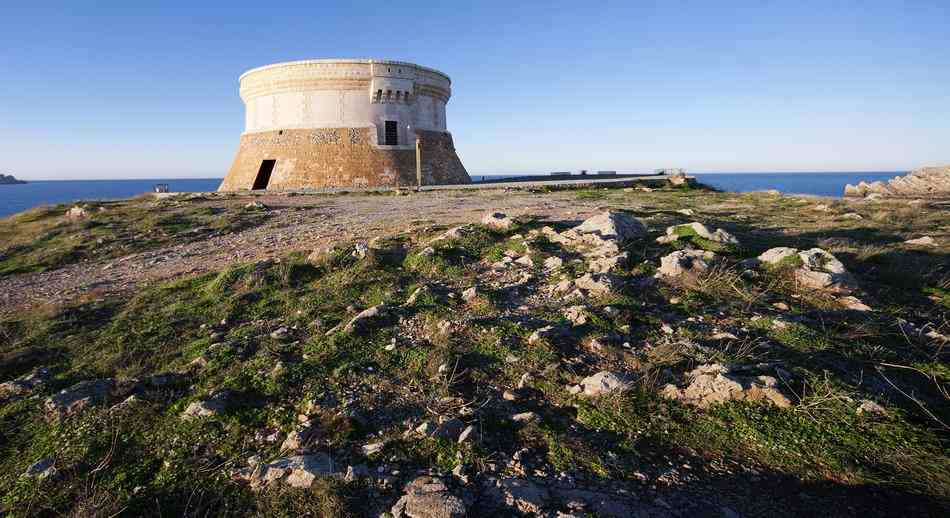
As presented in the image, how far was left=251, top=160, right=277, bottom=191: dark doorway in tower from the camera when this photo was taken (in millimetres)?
24761

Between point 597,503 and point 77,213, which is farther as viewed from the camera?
point 77,213

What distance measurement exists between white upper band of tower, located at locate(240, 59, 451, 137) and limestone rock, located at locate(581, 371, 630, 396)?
920 inches

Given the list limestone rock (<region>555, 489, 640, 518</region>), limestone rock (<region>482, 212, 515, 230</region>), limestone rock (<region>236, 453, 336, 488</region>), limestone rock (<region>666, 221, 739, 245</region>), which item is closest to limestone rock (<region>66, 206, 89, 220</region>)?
limestone rock (<region>482, 212, 515, 230</region>)

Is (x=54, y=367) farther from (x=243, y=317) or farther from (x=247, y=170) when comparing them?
(x=247, y=170)

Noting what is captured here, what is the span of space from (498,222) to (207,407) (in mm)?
6407

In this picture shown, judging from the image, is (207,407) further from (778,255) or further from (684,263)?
(778,255)

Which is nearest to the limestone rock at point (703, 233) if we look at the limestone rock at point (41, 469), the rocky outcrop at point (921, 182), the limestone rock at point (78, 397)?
the limestone rock at point (78, 397)

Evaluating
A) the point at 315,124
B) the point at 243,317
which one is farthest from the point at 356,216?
the point at 315,124

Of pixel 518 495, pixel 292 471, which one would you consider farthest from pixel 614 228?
pixel 292 471

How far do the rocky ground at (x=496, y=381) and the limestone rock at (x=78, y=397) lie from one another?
0.03 m

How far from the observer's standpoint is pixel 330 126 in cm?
2452

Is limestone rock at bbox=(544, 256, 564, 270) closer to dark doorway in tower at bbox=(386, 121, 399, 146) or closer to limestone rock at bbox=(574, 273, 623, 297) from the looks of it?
limestone rock at bbox=(574, 273, 623, 297)

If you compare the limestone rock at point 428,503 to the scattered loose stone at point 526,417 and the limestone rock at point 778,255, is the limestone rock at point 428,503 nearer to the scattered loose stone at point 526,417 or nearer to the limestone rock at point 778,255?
the scattered loose stone at point 526,417

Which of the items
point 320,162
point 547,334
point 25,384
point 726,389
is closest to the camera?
point 726,389
